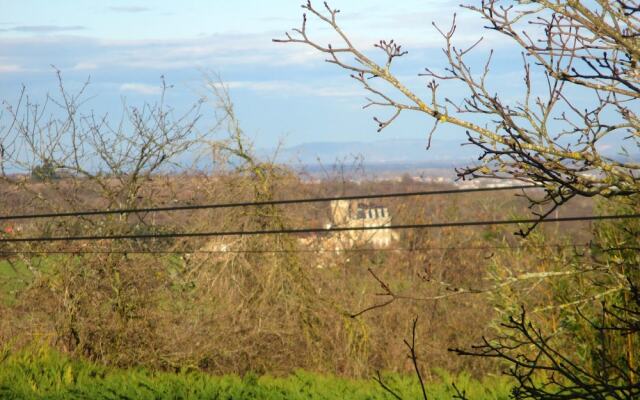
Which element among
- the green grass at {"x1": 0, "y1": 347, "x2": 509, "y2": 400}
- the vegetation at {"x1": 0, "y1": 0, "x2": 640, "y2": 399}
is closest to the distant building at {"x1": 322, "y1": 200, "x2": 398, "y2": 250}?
the vegetation at {"x1": 0, "y1": 0, "x2": 640, "y2": 399}

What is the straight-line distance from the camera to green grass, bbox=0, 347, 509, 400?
10.2m

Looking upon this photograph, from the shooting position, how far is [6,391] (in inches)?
420

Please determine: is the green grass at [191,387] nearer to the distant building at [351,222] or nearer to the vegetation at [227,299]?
the vegetation at [227,299]

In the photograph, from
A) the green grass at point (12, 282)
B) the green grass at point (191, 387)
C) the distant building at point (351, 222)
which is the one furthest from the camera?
the distant building at point (351, 222)

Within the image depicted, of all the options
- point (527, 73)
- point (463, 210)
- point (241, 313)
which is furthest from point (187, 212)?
point (527, 73)

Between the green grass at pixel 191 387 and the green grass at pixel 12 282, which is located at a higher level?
the green grass at pixel 12 282

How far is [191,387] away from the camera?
1062 cm

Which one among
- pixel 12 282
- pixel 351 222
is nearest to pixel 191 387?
pixel 12 282

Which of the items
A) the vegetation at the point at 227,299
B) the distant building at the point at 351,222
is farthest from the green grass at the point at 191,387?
the distant building at the point at 351,222

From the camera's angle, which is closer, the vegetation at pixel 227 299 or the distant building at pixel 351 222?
the vegetation at pixel 227 299

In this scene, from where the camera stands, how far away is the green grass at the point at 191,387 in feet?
33.4

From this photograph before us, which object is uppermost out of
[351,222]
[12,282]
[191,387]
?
[351,222]

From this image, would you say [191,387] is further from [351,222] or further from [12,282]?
[351,222]

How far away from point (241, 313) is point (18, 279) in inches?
143
